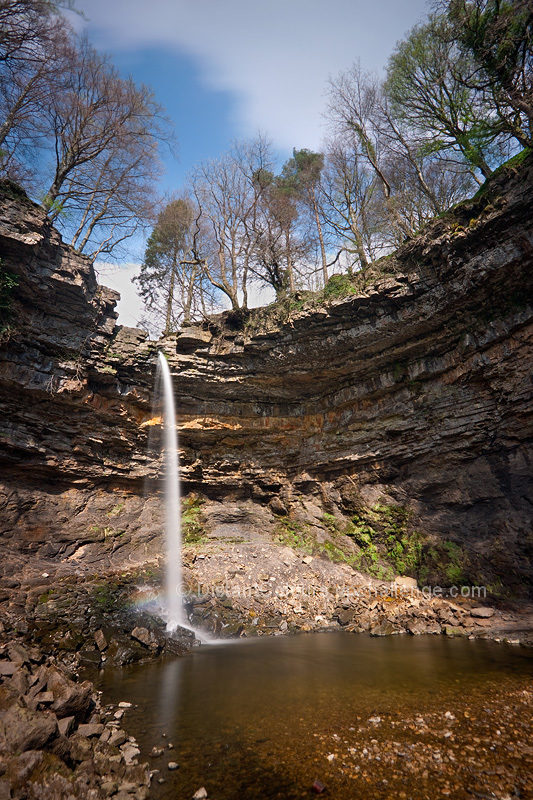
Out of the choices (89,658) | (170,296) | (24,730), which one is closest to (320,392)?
(170,296)

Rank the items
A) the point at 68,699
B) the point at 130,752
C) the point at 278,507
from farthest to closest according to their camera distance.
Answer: the point at 278,507 < the point at 68,699 < the point at 130,752

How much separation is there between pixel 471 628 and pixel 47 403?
59.8 ft

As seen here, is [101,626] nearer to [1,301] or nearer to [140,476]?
[140,476]

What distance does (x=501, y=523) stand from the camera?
12641 millimetres

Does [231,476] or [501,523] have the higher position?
[231,476]

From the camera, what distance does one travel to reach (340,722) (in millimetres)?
5277

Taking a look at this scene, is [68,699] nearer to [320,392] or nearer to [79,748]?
[79,748]

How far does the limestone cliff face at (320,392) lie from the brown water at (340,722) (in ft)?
23.1

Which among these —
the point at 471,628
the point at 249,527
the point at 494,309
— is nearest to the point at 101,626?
the point at 249,527

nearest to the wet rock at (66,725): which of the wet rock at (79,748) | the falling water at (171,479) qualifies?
the wet rock at (79,748)

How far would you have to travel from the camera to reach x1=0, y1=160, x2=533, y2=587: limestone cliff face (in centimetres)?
1274

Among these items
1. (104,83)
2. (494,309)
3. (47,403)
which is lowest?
(47,403)

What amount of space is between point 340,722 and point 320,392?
1467cm

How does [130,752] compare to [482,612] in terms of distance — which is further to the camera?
[482,612]
